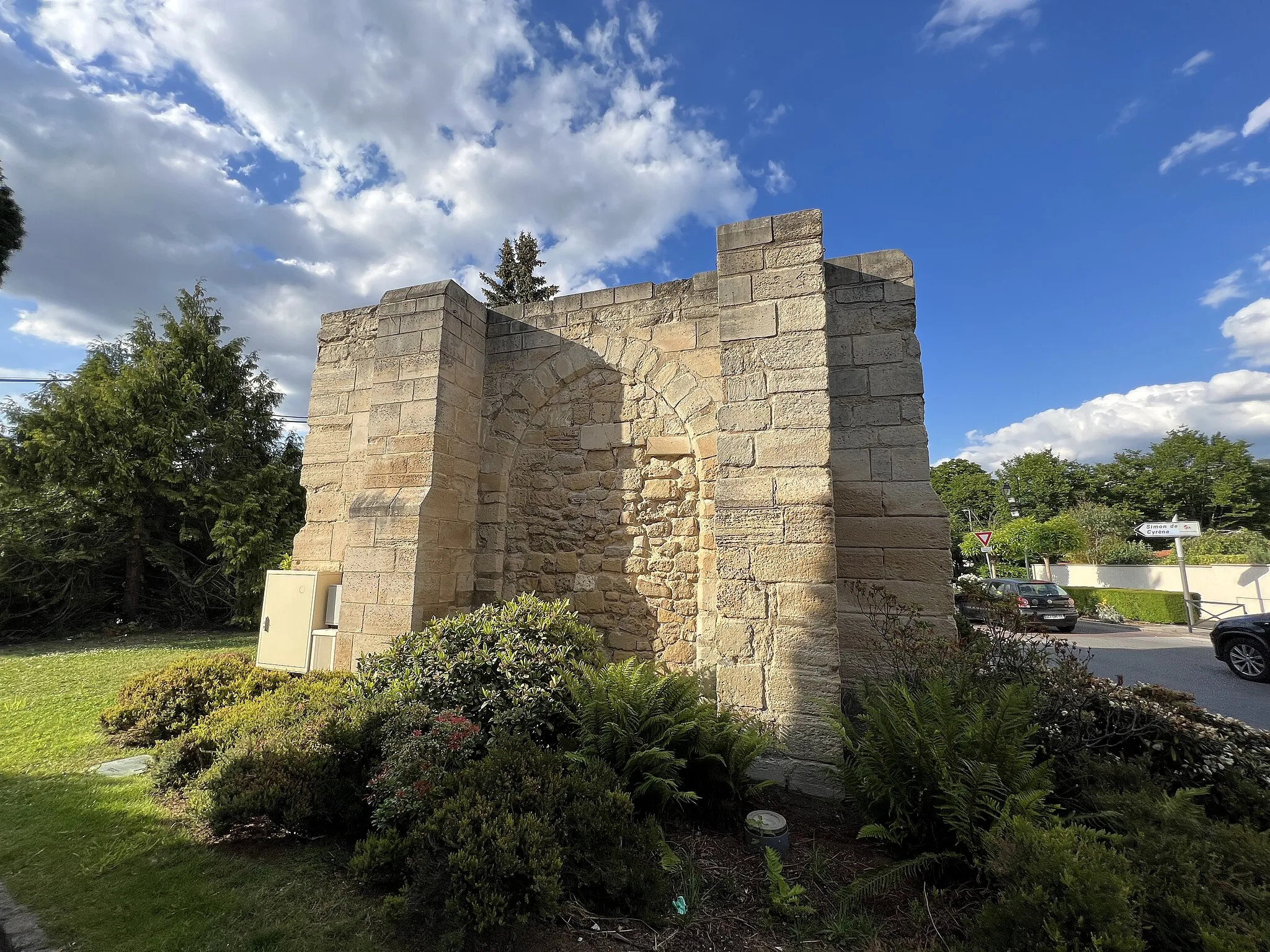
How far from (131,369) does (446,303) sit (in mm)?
11999

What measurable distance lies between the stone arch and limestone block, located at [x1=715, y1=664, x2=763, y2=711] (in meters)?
1.15

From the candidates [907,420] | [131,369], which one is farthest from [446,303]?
[131,369]

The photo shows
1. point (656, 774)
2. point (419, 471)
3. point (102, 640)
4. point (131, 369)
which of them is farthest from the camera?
point (131, 369)

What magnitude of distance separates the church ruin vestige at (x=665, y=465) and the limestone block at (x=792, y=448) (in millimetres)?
14

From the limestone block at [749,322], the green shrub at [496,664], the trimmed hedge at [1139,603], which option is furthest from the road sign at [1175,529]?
the green shrub at [496,664]

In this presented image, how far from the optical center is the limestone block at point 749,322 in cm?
459

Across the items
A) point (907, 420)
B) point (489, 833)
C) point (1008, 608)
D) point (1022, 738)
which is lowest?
point (489, 833)

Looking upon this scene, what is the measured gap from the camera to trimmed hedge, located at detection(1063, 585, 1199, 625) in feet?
55.4

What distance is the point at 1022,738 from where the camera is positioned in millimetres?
2955

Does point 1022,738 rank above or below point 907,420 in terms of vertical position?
below

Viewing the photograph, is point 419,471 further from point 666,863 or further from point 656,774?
point 666,863

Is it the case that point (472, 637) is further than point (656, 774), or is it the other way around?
point (472, 637)

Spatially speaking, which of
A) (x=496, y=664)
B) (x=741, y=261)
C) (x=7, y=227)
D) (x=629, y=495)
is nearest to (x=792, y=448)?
(x=741, y=261)

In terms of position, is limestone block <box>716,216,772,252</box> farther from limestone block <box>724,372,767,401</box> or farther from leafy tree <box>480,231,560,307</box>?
leafy tree <box>480,231,560,307</box>
